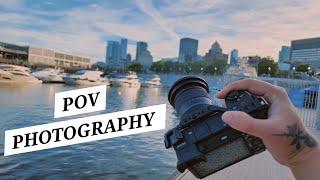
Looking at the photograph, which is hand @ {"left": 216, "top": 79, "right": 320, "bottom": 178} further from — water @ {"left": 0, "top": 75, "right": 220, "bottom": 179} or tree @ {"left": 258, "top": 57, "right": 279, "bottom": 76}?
tree @ {"left": 258, "top": 57, "right": 279, "bottom": 76}

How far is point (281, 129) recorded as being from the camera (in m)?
1.13

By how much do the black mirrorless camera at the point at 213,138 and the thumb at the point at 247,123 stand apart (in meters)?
0.12

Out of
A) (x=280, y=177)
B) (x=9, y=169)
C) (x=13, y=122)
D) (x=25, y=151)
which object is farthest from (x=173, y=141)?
(x=13, y=122)

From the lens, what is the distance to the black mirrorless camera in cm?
129

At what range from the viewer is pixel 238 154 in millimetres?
1366

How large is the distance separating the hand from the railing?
936 cm

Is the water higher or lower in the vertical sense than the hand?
lower

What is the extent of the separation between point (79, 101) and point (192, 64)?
11373 cm

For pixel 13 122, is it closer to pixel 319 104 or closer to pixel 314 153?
pixel 319 104

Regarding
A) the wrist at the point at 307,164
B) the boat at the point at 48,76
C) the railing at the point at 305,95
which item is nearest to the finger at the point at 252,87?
the wrist at the point at 307,164

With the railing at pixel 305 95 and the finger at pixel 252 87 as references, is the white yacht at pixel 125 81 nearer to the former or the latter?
the railing at pixel 305 95

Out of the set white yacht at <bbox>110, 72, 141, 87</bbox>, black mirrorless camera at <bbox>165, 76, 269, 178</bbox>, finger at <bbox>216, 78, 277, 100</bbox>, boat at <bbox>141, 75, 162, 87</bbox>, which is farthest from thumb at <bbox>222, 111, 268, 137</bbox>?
boat at <bbox>141, 75, 162, 87</bbox>

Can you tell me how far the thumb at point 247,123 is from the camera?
1.10 m

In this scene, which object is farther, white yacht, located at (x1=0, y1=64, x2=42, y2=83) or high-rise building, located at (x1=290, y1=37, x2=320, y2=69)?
high-rise building, located at (x1=290, y1=37, x2=320, y2=69)
